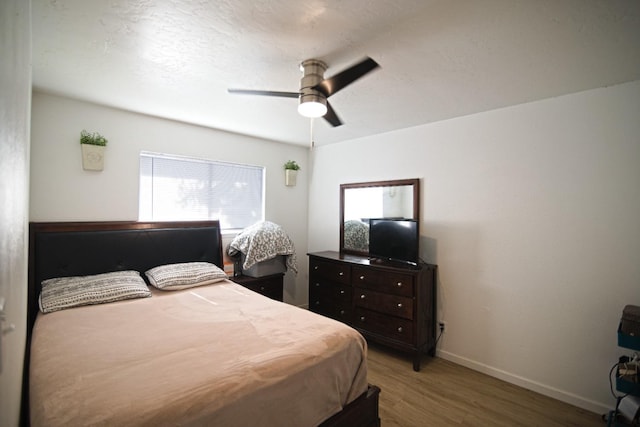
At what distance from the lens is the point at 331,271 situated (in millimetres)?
3484

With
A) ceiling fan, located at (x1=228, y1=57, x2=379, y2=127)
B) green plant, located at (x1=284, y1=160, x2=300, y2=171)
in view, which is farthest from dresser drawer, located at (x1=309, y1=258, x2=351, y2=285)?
ceiling fan, located at (x1=228, y1=57, x2=379, y2=127)

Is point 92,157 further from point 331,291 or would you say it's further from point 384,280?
point 384,280

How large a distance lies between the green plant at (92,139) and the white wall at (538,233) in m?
3.12

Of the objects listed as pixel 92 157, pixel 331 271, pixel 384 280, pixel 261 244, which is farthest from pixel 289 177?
pixel 92 157

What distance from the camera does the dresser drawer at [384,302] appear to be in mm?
2809

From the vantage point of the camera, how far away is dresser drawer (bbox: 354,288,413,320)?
2809mm

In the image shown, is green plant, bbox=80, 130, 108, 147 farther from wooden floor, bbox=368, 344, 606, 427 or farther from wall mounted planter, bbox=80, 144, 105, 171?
wooden floor, bbox=368, 344, 606, 427

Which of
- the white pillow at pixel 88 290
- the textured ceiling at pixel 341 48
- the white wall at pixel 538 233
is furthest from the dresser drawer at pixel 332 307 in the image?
the textured ceiling at pixel 341 48

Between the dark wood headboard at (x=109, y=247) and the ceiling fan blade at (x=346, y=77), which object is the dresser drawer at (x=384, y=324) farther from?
the ceiling fan blade at (x=346, y=77)

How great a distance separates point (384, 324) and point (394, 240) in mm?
886

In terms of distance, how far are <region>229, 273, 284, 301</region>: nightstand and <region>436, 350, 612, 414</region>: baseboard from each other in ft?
6.45

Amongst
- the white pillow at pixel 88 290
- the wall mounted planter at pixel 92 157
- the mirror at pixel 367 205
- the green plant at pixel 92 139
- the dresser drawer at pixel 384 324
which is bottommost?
the dresser drawer at pixel 384 324

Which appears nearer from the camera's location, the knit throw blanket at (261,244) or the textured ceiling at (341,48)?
the textured ceiling at (341,48)

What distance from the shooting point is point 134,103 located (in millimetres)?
2646
